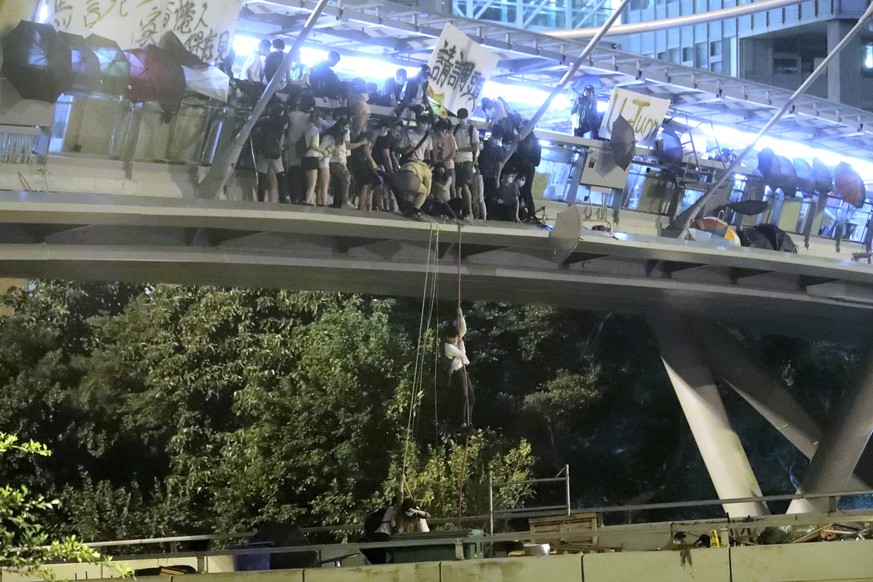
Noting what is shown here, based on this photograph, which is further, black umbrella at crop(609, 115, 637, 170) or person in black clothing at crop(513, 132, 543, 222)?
black umbrella at crop(609, 115, 637, 170)

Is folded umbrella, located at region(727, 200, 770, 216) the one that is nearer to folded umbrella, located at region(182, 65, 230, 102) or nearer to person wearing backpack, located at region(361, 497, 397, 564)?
A: person wearing backpack, located at region(361, 497, 397, 564)

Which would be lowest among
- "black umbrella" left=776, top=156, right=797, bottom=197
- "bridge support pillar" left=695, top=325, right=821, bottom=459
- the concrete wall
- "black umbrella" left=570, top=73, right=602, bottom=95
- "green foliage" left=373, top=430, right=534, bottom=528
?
"green foliage" left=373, top=430, right=534, bottom=528

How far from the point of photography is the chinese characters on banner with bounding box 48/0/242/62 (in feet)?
57.3

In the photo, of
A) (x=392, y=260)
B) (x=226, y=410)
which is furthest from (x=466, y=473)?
(x=392, y=260)

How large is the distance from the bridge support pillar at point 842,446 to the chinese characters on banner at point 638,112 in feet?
25.2

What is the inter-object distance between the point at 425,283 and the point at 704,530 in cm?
771

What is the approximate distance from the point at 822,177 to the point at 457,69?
12244 millimetres

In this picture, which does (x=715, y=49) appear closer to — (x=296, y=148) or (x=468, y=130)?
(x=468, y=130)

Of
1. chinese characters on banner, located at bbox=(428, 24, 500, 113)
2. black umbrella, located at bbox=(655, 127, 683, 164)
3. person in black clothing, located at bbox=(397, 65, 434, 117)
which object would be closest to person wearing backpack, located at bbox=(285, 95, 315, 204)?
person in black clothing, located at bbox=(397, 65, 434, 117)

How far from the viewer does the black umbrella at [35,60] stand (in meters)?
16.6

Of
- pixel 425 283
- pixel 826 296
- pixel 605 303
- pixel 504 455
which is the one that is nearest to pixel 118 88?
pixel 425 283

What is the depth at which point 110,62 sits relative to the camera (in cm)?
1762

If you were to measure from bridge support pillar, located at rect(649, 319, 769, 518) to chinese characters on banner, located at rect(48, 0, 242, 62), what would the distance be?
14488 millimetres

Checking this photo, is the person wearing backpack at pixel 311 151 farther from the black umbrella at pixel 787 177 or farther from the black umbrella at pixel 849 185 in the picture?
the black umbrella at pixel 849 185
